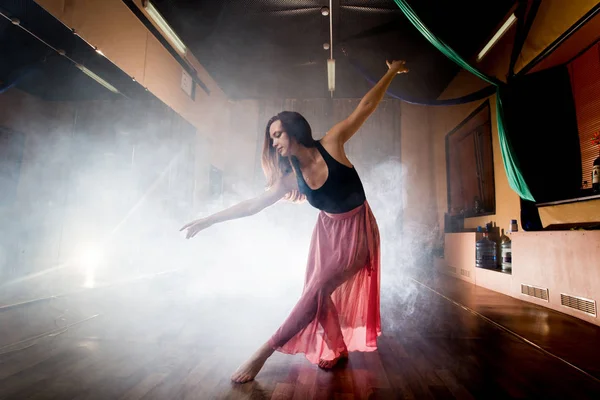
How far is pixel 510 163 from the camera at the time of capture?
9.62ft

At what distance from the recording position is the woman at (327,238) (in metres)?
1.35

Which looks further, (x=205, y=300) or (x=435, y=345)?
(x=205, y=300)

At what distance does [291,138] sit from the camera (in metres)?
1.42

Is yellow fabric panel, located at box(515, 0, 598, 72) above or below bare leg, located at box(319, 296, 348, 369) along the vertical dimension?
above

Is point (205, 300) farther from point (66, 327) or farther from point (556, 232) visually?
point (556, 232)

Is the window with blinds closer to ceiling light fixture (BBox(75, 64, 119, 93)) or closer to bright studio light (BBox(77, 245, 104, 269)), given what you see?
ceiling light fixture (BBox(75, 64, 119, 93))

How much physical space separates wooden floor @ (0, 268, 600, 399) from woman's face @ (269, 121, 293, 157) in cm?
100

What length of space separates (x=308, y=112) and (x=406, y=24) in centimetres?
278

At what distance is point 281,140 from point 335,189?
0.34 m

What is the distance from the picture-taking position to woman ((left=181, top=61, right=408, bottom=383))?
1354 mm

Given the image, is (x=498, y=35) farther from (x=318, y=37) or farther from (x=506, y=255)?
(x=506, y=255)

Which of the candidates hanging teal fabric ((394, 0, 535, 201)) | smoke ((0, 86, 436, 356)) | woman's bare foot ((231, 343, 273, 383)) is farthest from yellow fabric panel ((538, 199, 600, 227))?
woman's bare foot ((231, 343, 273, 383))

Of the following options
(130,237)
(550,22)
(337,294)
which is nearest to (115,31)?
(130,237)

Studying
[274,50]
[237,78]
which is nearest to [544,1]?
[274,50]
